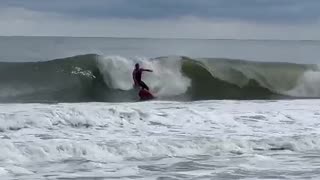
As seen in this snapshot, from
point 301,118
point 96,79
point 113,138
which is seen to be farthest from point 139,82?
point 113,138

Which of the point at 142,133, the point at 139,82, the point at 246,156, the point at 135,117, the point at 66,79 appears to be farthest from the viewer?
the point at 66,79

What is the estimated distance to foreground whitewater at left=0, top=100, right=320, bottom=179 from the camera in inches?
345

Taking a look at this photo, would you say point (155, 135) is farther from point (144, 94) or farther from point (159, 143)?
point (144, 94)

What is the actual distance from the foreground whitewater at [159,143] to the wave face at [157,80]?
16.9 ft

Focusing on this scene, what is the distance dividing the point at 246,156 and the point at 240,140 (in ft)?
3.11

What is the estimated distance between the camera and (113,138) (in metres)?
10.9

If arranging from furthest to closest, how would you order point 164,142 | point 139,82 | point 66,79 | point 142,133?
point 66,79, point 139,82, point 142,133, point 164,142

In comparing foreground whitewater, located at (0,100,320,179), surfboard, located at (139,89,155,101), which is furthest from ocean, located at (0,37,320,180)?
surfboard, located at (139,89,155,101)

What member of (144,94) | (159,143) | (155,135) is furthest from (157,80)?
(159,143)

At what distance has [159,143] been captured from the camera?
10398 mm

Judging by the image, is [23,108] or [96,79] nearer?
[23,108]

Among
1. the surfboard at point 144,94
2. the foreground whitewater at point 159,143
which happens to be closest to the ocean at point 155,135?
the foreground whitewater at point 159,143

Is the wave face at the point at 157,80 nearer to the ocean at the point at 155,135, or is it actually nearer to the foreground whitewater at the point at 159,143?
the ocean at the point at 155,135

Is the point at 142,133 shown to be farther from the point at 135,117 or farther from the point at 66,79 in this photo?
the point at 66,79
